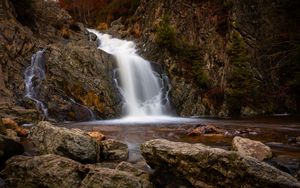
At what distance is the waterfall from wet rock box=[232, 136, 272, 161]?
13.2m

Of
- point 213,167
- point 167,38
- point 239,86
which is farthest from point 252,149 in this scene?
point 167,38

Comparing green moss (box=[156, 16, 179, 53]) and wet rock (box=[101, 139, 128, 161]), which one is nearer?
wet rock (box=[101, 139, 128, 161])

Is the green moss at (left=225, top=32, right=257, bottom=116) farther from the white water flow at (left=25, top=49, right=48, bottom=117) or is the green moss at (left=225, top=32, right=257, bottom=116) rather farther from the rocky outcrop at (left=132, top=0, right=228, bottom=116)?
the white water flow at (left=25, top=49, right=48, bottom=117)

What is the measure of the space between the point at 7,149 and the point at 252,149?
580 cm

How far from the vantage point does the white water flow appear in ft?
67.0

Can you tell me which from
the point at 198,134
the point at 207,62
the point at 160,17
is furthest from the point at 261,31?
the point at 198,134

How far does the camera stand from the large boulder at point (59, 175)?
738 centimetres

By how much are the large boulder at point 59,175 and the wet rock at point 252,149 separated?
298 centimetres

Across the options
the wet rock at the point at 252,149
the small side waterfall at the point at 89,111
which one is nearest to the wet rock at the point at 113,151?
the wet rock at the point at 252,149

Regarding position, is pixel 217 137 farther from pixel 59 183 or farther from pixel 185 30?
pixel 185 30

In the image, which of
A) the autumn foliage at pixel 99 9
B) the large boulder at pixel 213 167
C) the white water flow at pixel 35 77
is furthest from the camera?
the autumn foliage at pixel 99 9

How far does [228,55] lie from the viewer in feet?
87.1

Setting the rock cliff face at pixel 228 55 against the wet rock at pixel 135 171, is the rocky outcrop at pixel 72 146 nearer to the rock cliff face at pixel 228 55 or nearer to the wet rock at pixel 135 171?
the wet rock at pixel 135 171

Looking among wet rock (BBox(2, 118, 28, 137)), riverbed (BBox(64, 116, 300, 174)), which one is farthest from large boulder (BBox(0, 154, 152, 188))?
wet rock (BBox(2, 118, 28, 137))
